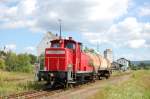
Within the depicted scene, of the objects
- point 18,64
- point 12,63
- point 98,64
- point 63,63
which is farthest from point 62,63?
point 12,63

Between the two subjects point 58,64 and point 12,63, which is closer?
point 58,64

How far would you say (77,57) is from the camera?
31.5m

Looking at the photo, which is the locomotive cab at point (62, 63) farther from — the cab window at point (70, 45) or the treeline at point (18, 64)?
the treeline at point (18, 64)

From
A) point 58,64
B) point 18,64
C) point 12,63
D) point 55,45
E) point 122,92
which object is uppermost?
point 12,63

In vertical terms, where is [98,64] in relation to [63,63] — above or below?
above

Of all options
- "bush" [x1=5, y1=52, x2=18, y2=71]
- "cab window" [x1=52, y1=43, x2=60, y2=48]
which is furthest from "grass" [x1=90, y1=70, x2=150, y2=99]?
"bush" [x1=5, y1=52, x2=18, y2=71]

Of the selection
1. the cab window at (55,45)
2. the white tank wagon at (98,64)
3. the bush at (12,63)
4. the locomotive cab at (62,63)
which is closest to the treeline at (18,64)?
the bush at (12,63)

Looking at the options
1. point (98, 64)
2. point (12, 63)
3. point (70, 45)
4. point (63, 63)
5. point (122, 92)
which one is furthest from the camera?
point (12, 63)

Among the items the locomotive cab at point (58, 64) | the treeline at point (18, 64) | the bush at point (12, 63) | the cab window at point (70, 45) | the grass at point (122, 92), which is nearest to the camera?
the grass at point (122, 92)

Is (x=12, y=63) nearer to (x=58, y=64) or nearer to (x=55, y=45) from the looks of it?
(x=55, y=45)

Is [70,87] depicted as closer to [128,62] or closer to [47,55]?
[47,55]

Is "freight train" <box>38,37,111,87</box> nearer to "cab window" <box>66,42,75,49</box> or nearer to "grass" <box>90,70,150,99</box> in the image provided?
"cab window" <box>66,42,75,49</box>

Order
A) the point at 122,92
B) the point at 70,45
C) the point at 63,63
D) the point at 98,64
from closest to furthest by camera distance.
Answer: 1. the point at 122,92
2. the point at 63,63
3. the point at 70,45
4. the point at 98,64

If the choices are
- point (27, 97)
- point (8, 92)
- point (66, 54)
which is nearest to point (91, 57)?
point (66, 54)
